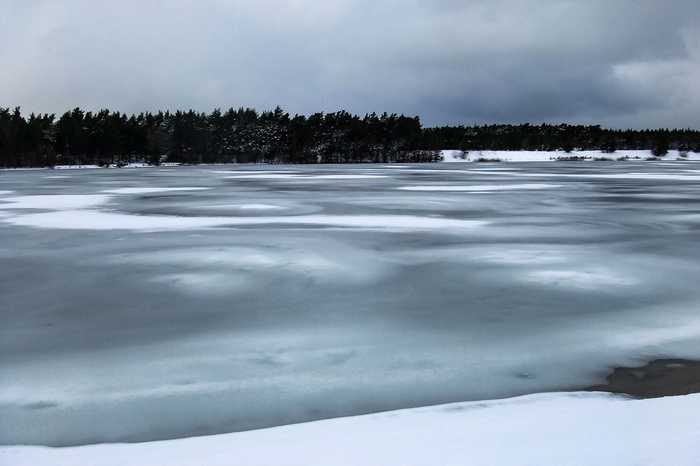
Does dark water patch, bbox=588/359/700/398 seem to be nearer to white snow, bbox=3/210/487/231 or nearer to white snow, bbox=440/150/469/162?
white snow, bbox=3/210/487/231

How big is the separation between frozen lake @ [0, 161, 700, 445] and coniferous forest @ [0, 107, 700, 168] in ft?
202

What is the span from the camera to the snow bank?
294cm

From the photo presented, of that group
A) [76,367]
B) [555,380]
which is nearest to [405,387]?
[555,380]

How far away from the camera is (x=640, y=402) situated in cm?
360

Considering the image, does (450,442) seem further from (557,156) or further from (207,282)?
(557,156)

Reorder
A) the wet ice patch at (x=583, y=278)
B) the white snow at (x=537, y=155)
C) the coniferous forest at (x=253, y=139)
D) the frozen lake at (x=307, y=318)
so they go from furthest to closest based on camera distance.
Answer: the white snow at (x=537, y=155) < the coniferous forest at (x=253, y=139) < the wet ice patch at (x=583, y=278) < the frozen lake at (x=307, y=318)

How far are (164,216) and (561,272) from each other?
8.36 meters

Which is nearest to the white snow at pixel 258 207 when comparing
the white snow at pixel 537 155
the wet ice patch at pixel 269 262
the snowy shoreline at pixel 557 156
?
the wet ice patch at pixel 269 262

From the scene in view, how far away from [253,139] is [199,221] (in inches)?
3057

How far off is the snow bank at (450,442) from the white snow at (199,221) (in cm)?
755

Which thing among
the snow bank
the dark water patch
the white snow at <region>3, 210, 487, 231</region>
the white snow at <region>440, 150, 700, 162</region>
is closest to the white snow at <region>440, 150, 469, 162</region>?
the white snow at <region>440, 150, 700, 162</region>

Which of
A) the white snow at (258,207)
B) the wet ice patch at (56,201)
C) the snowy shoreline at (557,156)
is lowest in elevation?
the white snow at (258,207)

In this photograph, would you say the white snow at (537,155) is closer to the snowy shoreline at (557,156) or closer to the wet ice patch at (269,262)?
the snowy shoreline at (557,156)

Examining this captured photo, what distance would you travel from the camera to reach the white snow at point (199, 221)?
36.6 ft
